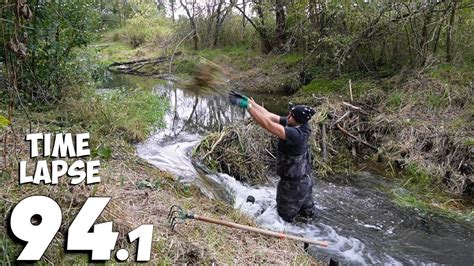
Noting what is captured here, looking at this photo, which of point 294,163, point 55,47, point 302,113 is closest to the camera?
point 302,113

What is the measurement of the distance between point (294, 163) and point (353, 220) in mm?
1289

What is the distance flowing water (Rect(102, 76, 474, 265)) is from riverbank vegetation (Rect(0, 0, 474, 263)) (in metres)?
0.33

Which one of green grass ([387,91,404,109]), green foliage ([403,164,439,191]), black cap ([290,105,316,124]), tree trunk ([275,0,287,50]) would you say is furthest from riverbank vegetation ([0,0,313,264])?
tree trunk ([275,0,287,50])

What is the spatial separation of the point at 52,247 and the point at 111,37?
2582cm

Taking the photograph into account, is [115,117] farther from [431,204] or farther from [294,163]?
[431,204]

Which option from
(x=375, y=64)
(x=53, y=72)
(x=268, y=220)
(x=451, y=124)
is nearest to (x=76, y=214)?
(x=268, y=220)

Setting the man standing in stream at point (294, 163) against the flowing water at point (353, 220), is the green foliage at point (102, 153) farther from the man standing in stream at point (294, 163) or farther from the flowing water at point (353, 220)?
the man standing in stream at point (294, 163)

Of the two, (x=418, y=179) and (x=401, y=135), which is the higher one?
(x=401, y=135)

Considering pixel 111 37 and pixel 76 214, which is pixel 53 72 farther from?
pixel 111 37

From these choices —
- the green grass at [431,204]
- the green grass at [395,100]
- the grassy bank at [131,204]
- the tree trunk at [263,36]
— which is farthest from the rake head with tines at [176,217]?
the tree trunk at [263,36]

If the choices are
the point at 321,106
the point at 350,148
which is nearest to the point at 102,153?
the point at 350,148

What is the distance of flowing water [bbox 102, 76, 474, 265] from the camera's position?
4.97 metres

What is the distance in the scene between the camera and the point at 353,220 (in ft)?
18.9

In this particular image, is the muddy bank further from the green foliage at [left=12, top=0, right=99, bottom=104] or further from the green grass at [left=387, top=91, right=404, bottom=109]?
the green foliage at [left=12, top=0, right=99, bottom=104]
